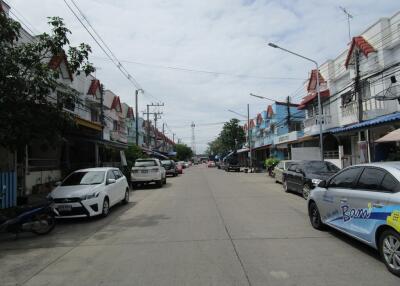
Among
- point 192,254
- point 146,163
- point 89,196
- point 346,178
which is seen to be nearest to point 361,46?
point 146,163

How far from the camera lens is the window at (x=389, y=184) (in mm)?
5825

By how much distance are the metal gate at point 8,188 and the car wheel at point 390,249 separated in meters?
12.1

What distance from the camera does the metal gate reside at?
13.3m

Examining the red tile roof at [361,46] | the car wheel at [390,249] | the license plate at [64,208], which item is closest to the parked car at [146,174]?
the license plate at [64,208]

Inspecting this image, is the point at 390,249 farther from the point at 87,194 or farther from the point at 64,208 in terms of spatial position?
the point at 64,208

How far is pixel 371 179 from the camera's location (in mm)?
6609

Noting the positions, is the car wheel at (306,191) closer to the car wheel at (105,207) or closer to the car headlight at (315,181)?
the car headlight at (315,181)

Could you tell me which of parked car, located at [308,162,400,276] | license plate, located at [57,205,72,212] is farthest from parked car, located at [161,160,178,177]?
parked car, located at [308,162,400,276]

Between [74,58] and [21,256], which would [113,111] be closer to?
[74,58]

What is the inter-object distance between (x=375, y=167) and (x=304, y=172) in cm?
1002

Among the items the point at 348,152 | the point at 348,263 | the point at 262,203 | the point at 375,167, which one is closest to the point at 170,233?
the point at 348,263

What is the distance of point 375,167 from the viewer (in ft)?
21.9

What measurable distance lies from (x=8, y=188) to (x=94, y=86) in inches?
987

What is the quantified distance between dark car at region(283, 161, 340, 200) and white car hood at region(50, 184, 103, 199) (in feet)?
27.9
